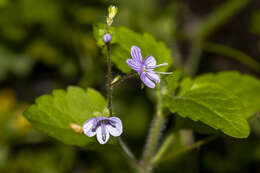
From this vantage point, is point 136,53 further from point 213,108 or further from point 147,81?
point 213,108

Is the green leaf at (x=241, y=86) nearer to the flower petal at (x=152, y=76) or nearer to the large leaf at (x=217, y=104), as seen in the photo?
the large leaf at (x=217, y=104)

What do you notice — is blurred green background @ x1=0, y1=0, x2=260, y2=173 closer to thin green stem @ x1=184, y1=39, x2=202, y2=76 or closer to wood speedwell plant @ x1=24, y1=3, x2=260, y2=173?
thin green stem @ x1=184, y1=39, x2=202, y2=76

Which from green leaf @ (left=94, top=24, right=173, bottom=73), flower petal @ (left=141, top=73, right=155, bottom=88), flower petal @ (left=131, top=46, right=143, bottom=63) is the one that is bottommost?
green leaf @ (left=94, top=24, right=173, bottom=73)

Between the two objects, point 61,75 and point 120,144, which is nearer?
point 120,144

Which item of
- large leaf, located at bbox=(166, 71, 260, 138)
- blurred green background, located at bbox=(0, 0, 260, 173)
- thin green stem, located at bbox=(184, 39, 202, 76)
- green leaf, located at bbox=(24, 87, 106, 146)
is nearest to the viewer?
large leaf, located at bbox=(166, 71, 260, 138)

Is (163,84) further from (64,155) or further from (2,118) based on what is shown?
(2,118)

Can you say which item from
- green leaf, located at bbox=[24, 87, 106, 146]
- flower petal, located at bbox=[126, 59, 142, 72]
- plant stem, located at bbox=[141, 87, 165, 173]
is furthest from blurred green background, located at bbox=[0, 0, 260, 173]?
flower petal, located at bbox=[126, 59, 142, 72]

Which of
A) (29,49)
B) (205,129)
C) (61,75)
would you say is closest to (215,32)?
(61,75)
